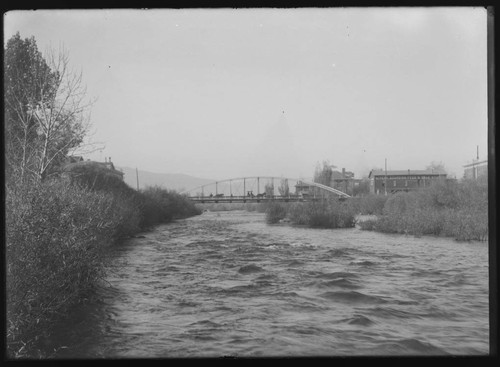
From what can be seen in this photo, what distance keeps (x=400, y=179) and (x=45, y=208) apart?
20.5 feet

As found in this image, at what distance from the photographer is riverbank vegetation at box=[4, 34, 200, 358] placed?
4.26m

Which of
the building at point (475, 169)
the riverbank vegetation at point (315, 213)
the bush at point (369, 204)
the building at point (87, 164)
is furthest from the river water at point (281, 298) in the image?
the building at point (475, 169)

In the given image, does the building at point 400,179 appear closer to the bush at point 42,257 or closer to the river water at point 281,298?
the river water at point 281,298

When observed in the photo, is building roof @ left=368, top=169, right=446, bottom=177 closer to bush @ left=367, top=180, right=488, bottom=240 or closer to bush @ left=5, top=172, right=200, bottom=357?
bush @ left=367, top=180, right=488, bottom=240

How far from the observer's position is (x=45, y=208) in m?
5.00

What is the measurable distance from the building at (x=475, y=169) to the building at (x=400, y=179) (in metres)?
0.72

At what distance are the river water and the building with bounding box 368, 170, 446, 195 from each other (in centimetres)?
117

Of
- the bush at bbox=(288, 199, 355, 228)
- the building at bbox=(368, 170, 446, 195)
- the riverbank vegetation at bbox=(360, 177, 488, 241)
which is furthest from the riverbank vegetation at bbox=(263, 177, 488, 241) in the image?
the bush at bbox=(288, 199, 355, 228)

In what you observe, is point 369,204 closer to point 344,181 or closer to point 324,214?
point 344,181

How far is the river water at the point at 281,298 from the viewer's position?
552 cm

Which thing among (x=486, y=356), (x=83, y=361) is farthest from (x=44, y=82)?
(x=486, y=356)

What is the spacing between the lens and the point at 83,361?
2863mm

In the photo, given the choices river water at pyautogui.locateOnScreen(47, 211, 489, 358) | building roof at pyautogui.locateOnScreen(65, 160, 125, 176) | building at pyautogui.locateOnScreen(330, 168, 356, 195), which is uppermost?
building roof at pyautogui.locateOnScreen(65, 160, 125, 176)

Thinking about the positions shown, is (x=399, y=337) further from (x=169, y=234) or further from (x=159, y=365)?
(x=169, y=234)
